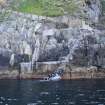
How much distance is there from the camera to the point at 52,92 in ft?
234

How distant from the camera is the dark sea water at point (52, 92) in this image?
6269cm

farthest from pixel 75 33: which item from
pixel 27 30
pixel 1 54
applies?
pixel 1 54

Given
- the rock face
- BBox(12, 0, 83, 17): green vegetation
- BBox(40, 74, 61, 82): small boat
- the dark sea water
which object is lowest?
the dark sea water

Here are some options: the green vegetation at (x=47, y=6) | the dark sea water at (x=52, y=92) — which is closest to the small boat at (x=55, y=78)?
the dark sea water at (x=52, y=92)

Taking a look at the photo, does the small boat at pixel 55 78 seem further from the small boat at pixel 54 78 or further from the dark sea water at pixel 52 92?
the dark sea water at pixel 52 92

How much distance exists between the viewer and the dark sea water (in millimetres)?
62688

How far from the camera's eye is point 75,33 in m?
96.8

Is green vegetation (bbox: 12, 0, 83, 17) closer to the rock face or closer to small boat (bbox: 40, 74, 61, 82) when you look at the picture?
the rock face

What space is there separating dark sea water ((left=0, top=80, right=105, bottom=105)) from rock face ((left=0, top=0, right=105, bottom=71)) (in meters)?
8.90

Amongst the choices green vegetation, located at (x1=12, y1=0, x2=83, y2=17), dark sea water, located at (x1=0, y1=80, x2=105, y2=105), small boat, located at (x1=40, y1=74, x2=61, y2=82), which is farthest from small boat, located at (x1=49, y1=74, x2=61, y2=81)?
green vegetation, located at (x1=12, y1=0, x2=83, y2=17)

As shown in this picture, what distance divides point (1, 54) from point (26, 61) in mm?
5287

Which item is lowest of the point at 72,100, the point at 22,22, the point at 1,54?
the point at 72,100

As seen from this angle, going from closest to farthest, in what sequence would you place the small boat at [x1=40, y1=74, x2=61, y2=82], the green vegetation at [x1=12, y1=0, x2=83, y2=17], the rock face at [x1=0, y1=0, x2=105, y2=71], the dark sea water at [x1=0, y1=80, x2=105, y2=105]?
Answer: the dark sea water at [x1=0, y1=80, x2=105, y2=105]
the small boat at [x1=40, y1=74, x2=61, y2=82]
the rock face at [x1=0, y1=0, x2=105, y2=71]
the green vegetation at [x1=12, y1=0, x2=83, y2=17]

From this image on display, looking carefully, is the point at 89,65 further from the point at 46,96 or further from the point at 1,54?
the point at 46,96
